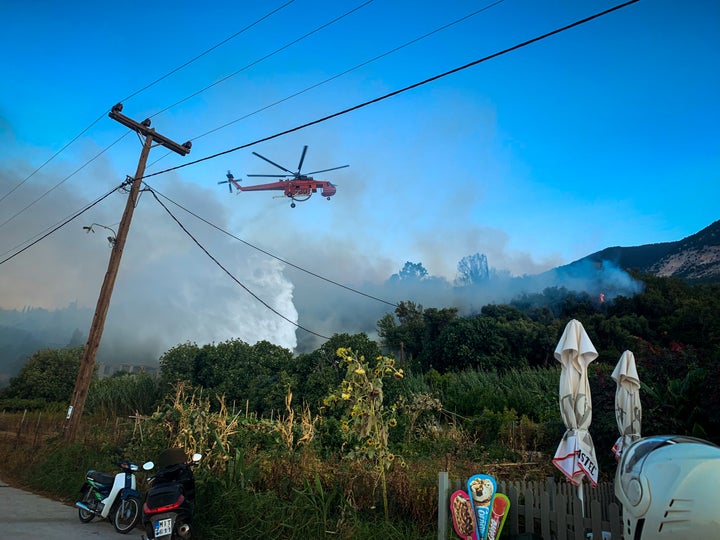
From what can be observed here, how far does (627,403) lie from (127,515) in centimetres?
683

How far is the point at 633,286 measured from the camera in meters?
48.3

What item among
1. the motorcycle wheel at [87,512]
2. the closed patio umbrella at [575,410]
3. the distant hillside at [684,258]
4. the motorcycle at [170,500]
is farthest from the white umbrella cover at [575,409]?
the distant hillside at [684,258]

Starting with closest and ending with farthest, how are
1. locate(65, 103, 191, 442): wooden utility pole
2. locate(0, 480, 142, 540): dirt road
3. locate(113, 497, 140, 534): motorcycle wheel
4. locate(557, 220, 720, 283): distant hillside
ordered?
locate(0, 480, 142, 540): dirt road, locate(113, 497, 140, 534): motorcycle wheel, locate(65, 103, 191, 442): wooden utility pole, locate(557, 220, 720, 283): distant hillside

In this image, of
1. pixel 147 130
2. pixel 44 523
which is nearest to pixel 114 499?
pixel 44 523


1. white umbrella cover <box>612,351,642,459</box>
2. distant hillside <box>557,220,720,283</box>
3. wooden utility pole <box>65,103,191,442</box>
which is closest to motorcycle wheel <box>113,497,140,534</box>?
wooden utility pole <box>65,103,191,442</box>

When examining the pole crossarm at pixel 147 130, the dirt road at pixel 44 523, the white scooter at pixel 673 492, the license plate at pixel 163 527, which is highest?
the pole crossarm at pixel 147 130

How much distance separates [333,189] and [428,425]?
21200 millimetres

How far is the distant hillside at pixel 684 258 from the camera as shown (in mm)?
58406

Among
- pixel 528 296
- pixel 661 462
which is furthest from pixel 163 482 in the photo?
pixel 528 296

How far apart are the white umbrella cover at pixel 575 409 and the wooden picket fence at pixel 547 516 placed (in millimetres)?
372

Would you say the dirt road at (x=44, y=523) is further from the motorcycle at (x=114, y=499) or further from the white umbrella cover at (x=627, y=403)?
the white umbrella cover at (x=627, y=403)

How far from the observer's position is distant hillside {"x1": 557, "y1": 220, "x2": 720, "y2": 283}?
2299 inches

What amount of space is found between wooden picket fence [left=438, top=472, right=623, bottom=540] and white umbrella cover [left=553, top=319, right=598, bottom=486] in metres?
0.37

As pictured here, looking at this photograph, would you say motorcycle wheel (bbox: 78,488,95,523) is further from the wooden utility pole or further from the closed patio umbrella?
the closed patio umbrella
